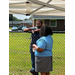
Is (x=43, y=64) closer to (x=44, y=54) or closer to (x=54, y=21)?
(x=44, y=54)

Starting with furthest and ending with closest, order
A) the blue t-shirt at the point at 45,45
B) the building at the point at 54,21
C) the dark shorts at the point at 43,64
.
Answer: the building at the point at 54,21, the dark shorts at the point at 43,64, the blue t-shirt at the point at 45,45

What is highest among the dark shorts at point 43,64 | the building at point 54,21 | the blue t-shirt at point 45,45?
the building at point 54,21

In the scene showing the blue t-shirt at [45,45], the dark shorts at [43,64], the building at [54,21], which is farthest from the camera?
the building at [54,21]

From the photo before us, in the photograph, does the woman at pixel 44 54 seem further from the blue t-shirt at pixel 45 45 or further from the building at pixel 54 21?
the building at pixel 54 21

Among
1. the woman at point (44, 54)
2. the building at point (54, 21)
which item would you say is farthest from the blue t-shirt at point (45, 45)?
the building at point (54, 21)

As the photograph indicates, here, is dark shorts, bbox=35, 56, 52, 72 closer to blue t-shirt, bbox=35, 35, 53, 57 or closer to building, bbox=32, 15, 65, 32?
blue t-shirt, bbox=35, 35, 53, 57

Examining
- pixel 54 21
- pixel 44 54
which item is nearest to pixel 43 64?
pixel 44 54

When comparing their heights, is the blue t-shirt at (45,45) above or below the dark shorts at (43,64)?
above

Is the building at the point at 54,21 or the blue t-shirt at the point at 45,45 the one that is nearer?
the blue t-shirt at the point at 45,45
